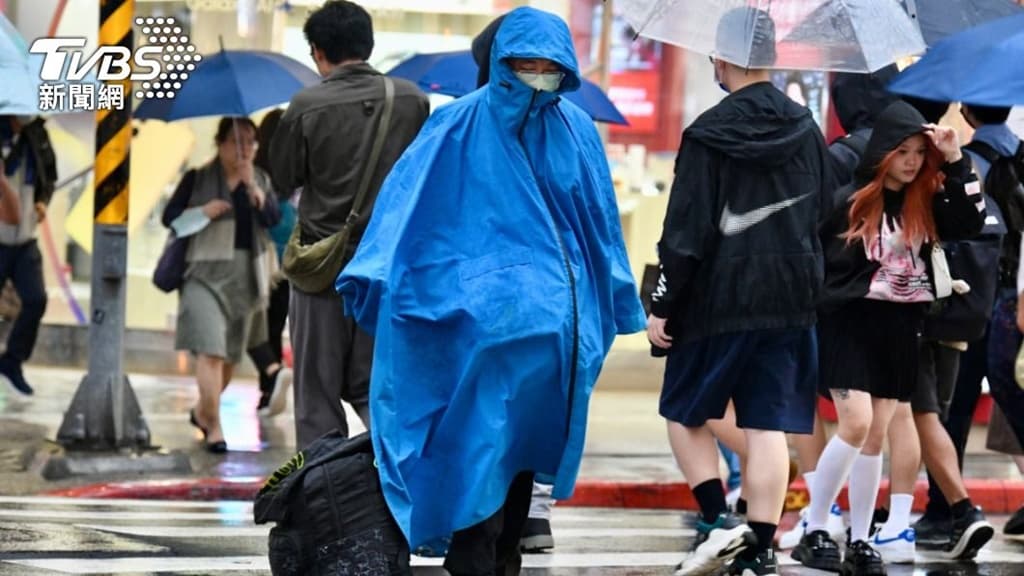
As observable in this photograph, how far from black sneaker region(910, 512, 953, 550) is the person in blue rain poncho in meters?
3.51

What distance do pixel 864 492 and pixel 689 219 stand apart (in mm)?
1826

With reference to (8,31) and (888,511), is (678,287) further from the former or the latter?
(8,31)

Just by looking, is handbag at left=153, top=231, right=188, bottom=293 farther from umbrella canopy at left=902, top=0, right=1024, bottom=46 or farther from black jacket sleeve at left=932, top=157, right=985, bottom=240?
black jacket sleeve at left=932, top=157, right=985, bottom=240

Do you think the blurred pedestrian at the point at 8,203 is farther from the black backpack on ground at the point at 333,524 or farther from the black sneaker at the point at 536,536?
the black backpack on ground at the point at 333,524

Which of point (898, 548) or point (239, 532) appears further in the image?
point (239, 532)

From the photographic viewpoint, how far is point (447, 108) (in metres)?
6.44

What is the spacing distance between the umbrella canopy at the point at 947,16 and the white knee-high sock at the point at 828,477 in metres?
1.74

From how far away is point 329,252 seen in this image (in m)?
8.10

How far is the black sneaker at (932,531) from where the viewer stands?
30.7ft

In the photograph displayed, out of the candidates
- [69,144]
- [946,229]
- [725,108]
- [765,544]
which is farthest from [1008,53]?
[69,144]

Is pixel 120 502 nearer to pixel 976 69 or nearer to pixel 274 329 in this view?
pixel 274 329

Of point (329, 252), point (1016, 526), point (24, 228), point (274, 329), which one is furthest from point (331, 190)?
point (24, 228)

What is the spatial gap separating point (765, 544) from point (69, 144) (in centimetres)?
940

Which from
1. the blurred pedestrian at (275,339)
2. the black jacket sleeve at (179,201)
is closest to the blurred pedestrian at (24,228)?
the blurred pedestrian at (275,339)
